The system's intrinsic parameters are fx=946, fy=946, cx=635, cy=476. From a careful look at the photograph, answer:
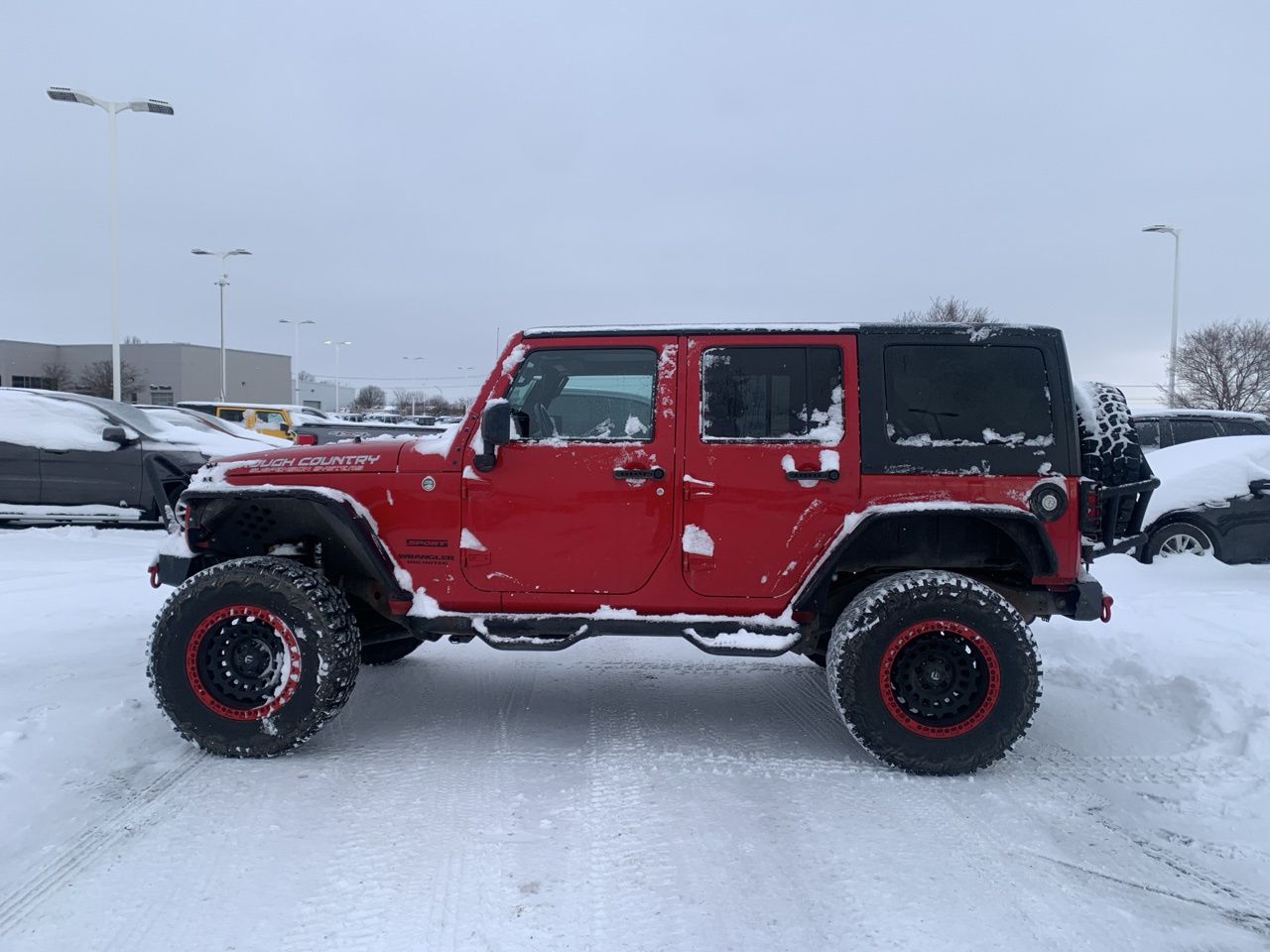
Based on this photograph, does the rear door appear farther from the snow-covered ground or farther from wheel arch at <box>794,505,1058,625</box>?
the snow-covered ground

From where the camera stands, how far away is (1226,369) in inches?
1389

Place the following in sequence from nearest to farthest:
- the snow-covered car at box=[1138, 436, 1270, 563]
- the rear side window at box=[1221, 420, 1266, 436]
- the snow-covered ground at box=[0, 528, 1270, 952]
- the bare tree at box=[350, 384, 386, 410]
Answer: the snow-covered ground at box=[0, 528, 1270, 952] < the snow-covered car at box=[1138, 436, 1270, 563] < the rear side window at box=[1221, 420, 1266, 436] < the bare tree at box=[350, 384, 386, 410]

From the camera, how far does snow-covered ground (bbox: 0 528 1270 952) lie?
2873mm

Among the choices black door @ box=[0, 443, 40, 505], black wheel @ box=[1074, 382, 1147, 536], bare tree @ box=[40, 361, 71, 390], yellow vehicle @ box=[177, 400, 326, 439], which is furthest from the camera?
bare tree @ box=[40, 361, 71, 390]

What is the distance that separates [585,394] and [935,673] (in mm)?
2003

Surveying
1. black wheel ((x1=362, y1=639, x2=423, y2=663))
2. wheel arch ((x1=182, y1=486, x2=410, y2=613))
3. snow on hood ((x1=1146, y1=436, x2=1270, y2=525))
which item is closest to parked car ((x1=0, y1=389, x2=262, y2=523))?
black wheel ((x1=362, y1=639, x2=423, y2=663))

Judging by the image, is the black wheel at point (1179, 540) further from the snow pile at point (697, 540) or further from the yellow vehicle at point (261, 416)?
the yellow vehicle at point (261, 416)

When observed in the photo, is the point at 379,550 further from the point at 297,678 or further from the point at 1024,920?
the point at 1024,920

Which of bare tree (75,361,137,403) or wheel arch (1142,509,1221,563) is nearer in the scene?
wheel arch (1142,509,1221,563)

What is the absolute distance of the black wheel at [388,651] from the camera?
567 cm

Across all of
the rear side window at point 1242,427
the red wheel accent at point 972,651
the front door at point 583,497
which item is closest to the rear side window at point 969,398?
the red wheel accent at point 972,651

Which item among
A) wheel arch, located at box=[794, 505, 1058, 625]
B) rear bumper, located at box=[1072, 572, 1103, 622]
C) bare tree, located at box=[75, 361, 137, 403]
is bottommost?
rear bumper, located at box=[1072, 572, 1103, 622]

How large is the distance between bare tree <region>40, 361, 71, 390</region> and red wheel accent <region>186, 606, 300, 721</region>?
69.0m

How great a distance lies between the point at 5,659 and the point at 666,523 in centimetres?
377
